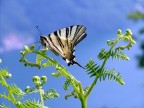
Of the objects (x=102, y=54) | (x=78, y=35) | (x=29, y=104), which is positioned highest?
(x=78, y=35)

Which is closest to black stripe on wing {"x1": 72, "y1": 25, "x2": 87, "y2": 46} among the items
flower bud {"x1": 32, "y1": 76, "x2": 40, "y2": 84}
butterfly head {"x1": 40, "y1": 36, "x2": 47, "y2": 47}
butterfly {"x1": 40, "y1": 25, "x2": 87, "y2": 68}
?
butterfly {"x1": 40, "y1": 25, "x2": 87, "y2": 68}

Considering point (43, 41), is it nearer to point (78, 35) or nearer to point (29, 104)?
point (78, 35)

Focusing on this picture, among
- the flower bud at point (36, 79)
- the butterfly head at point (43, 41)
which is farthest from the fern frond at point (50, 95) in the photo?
the butterfly head at point (43, 41)

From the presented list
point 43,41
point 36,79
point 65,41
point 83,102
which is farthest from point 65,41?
point 83,102

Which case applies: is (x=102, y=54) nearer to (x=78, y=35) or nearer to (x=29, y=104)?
(x=78, y=35)

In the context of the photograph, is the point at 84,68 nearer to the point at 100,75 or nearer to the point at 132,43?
the point at 100,75

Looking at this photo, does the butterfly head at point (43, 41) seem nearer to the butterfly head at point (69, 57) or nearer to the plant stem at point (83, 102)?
the butterfly head at point (69, 57)

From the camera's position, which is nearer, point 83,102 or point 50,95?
point 83,102

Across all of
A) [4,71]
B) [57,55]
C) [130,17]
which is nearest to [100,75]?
[57,55]

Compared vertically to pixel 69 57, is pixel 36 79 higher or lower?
lower
